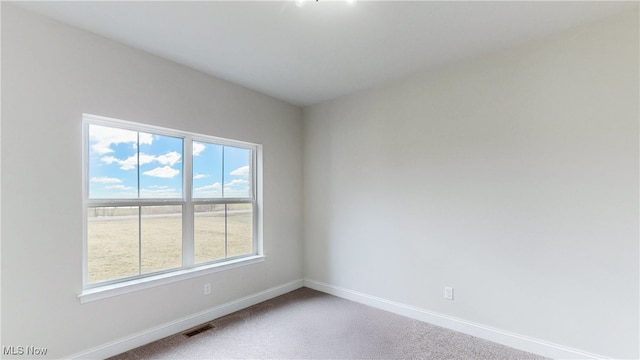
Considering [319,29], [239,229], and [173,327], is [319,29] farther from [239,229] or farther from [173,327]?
[173,327]

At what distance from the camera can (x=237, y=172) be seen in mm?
3510

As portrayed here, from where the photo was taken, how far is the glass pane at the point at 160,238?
265cm

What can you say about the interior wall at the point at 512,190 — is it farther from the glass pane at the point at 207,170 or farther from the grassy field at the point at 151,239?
the glass pane at the point at 207,170

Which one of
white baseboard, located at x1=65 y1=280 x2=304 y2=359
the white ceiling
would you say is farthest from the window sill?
the white ceiling

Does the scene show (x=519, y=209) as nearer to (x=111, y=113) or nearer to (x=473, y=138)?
(x=473, y=138)

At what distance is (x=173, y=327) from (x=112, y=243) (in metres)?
0.94

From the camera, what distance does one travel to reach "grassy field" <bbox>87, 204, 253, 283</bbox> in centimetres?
238

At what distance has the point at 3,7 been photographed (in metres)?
1.90

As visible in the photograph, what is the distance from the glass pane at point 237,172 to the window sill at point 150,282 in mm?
787

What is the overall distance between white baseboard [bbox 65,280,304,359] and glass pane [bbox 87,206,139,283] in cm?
51

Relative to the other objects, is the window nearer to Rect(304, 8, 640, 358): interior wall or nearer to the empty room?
the empty room

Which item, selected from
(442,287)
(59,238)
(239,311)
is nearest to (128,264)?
(59,238)

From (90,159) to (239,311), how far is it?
206cm

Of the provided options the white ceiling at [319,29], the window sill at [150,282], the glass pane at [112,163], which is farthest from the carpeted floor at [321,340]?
the white ceiling at [319,29]
